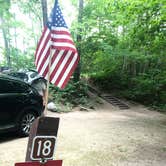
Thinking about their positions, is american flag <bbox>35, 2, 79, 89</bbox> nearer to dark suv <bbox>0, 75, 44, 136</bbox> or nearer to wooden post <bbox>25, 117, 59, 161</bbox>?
wooden post <bbox>25, 117, 59, 161</bbox>

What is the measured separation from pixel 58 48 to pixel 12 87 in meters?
3.47

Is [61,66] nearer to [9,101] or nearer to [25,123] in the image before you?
[9,101]

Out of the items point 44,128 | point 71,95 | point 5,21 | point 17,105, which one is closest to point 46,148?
point 44,128

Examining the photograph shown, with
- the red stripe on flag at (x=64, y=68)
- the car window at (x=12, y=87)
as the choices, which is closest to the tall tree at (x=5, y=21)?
the car window at (x=12, y=87)

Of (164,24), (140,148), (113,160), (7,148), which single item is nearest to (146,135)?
(140,148)

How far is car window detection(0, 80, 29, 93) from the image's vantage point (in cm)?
601

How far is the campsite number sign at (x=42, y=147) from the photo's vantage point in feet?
7.63

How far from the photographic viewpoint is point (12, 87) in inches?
247

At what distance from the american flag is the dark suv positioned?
2.90 meters

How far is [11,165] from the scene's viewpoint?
438cm

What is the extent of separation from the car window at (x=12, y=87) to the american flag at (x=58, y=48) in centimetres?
292

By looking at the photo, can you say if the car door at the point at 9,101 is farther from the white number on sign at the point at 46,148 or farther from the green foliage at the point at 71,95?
the green foliage at the point at 71,95

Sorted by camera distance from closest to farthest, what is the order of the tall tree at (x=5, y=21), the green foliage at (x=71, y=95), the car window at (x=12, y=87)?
the car window at (x=12, y=87)
the green foliage at (x=71, y=95)
the tall tree at (x=5, y=21)

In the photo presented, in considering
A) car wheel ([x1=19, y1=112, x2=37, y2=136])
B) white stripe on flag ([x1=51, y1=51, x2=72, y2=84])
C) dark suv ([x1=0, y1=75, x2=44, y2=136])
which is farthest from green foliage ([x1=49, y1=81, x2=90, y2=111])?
white stripe on flag ([x1=51, y1=51, x2=72, y2=84])
